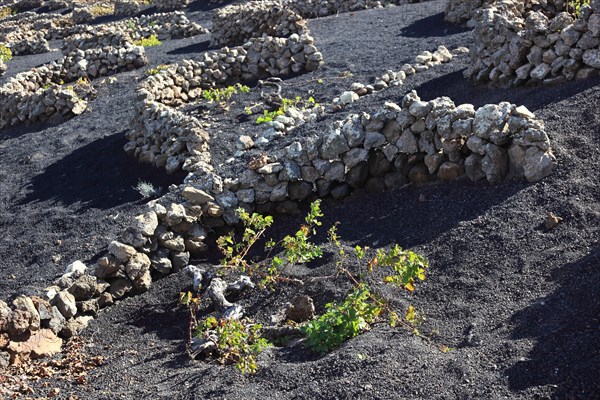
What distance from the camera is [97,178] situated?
12.1 m

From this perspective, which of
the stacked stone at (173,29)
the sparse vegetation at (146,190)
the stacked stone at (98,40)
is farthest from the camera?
the stacked stone at (173,29)

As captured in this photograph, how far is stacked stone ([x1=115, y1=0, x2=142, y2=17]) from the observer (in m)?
31.5

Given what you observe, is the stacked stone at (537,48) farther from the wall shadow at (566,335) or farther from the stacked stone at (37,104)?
the stacked stone at (37,104)

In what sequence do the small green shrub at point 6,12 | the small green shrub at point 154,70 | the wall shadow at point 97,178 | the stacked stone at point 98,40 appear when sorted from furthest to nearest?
the small green shrub at point 6,12, the stacked stone at point 98,40, the small green shrub at point 154,70, the wall shadow at point 97,178

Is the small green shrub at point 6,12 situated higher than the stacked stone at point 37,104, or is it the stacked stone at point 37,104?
the stacked stone at point 37,104

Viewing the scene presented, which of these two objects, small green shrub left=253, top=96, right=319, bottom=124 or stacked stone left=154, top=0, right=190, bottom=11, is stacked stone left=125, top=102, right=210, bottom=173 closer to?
small green shrub left=253, top=96, right=319, bottom=124

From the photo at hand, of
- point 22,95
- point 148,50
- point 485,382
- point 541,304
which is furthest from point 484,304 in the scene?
point 148,50

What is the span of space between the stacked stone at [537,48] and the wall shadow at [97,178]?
4.65 metres

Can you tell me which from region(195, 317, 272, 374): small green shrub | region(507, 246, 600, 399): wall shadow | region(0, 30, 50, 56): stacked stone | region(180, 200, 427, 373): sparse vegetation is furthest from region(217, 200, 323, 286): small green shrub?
region(0, 30, 50, 56): stacked stone

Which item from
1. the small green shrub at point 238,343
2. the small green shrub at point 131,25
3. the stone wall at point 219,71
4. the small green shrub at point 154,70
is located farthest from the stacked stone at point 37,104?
the small green shrub at point 238,343

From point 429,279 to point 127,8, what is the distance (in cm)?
2749

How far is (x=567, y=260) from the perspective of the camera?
6449 millimetres

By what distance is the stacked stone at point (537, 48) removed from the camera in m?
9.59

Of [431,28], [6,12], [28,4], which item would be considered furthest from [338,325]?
[6,12]
